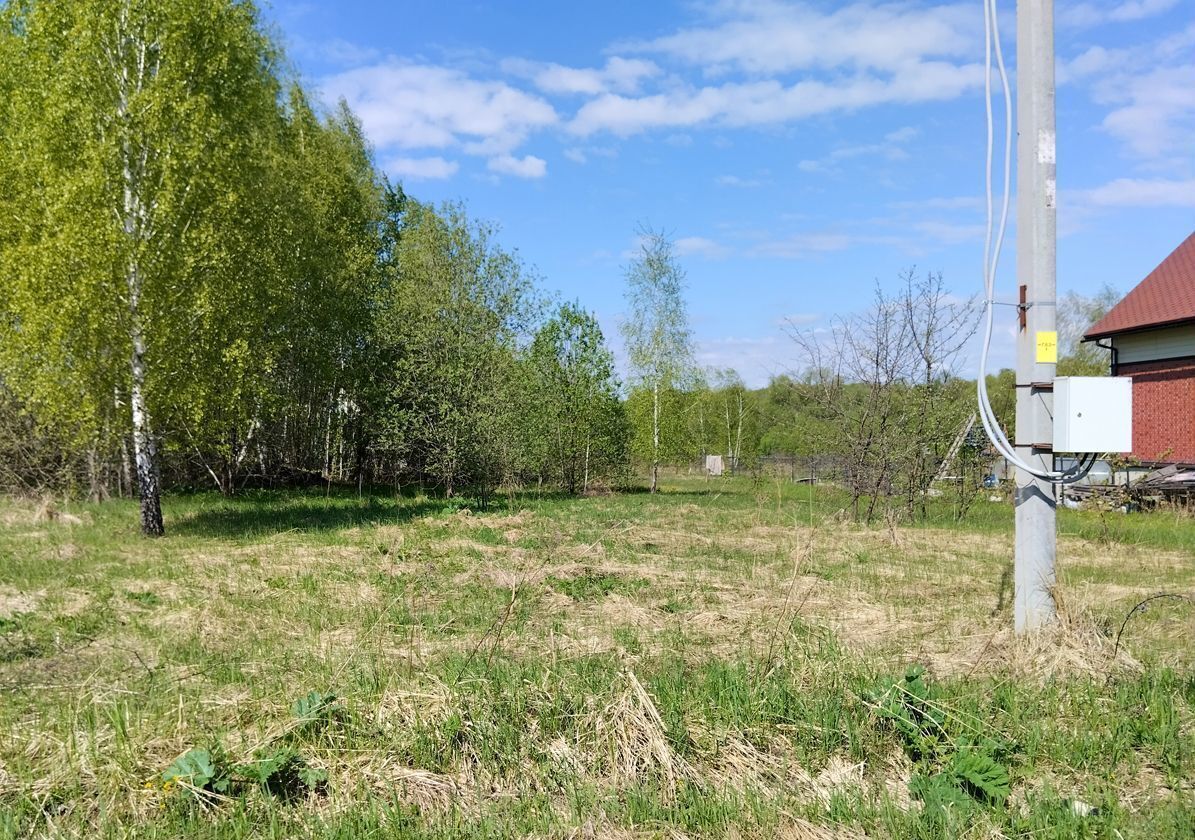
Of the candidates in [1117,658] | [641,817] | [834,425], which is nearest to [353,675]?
[641,817]

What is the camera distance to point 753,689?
411 cm

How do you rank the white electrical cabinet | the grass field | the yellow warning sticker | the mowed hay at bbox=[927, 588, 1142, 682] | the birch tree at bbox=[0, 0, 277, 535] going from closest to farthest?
the grass field, the mowed hay at bbox=[927, 588, 1142, 682], the white electrical cabinet, the yellow warning sticker, the birch tree at bbox=[0, 0, 277, 535]

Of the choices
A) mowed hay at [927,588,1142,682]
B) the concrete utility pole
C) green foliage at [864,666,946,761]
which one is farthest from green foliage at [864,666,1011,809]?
the concrete utility pole

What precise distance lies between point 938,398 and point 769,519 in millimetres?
4045

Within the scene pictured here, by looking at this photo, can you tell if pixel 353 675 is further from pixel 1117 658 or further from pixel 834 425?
pixel 834 425

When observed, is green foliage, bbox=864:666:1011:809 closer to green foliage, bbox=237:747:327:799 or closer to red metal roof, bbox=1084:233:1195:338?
green foliage, bbox=237:747:327:799

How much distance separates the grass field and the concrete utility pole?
1.01ft

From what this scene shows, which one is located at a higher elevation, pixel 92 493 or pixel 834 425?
pixel 834 425

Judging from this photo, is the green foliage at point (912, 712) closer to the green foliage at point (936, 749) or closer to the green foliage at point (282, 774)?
the green foliage at point (936, 749)

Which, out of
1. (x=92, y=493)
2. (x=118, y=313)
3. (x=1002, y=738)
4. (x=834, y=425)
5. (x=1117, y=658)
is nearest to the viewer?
(x=1002, y=738)

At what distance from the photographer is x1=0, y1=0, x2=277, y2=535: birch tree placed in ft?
40.2

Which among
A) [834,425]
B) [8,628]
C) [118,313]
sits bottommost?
[8,628]

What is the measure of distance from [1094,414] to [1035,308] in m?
0.80

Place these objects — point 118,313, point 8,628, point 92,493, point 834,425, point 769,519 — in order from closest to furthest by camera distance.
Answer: point 8,628 < point 118,313 < point 769,519 < point 834,425 < point 92,493
